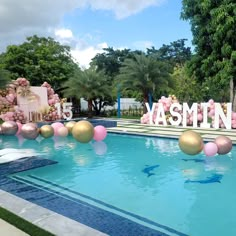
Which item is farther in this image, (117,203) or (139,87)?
(139,87)

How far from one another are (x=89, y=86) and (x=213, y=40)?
10454 millimetres

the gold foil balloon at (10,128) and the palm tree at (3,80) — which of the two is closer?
the gold foil balloon at (10,128)

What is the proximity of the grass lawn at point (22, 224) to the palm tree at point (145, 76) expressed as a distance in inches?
723

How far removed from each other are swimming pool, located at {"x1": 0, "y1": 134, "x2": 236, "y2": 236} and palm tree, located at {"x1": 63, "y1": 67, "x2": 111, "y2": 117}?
13.2 metres

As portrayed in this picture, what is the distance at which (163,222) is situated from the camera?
509 centimetres

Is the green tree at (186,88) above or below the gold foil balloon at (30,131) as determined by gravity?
above

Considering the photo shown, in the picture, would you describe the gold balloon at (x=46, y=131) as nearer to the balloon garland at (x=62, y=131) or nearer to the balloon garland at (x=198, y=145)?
the balloon garland at (x=62, y=131)

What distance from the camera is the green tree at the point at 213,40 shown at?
1678cm

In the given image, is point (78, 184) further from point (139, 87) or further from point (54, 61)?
point (54, 61)

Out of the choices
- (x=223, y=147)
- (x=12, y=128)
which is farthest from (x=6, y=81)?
(x=223, y=147)

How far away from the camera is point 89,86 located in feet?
82.3

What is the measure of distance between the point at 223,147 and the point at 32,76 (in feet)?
81.3

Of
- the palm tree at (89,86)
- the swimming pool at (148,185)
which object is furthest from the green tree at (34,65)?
the swimming pool at (148,185)

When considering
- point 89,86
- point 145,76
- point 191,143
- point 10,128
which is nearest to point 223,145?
point 191,143
